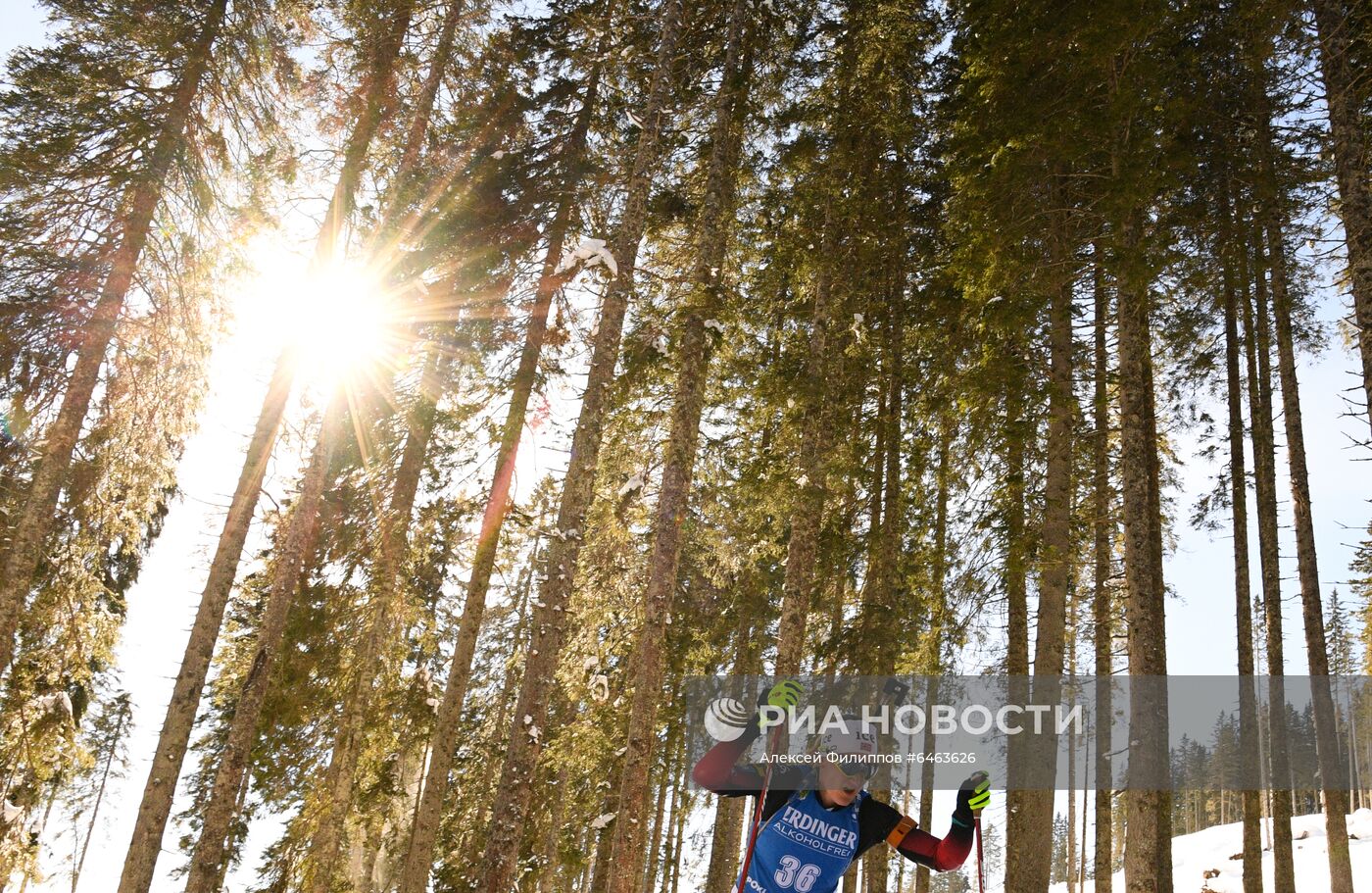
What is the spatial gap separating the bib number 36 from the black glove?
0.91 metres

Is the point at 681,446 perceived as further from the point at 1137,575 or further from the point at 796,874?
the point at 796,874

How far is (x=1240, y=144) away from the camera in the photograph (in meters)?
13.0

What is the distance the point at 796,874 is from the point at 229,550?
9.08m

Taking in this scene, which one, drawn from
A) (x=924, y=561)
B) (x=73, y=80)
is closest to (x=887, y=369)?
(x=924, y=561)

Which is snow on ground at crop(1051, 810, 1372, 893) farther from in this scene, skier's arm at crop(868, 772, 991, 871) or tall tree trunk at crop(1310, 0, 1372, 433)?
skier's arm at crop(868, 772, 991, 871)

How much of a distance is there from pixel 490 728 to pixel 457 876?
7839 millimetres

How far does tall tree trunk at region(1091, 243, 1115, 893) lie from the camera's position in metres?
13.3

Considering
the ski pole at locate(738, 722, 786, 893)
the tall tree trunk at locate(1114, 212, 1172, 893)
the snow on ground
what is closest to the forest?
the tall tree trunk at locate(1114, 212, 1172, 893)

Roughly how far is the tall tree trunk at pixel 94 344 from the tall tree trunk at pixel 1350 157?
47.7 feet

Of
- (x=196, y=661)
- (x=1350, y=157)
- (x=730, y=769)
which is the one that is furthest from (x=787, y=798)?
(x=1350, y=157)

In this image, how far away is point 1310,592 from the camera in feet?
43.9

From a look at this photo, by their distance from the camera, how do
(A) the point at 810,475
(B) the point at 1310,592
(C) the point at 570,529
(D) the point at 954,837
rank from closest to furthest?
(D) the point at 954,837
(C) the point at 570,529
(A) the point at 810,475
(B) the point at 1310,592

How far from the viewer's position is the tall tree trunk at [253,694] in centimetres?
908

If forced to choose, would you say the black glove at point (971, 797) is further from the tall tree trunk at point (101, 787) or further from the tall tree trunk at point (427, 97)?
the tall tree trunk at point (101, 787)
